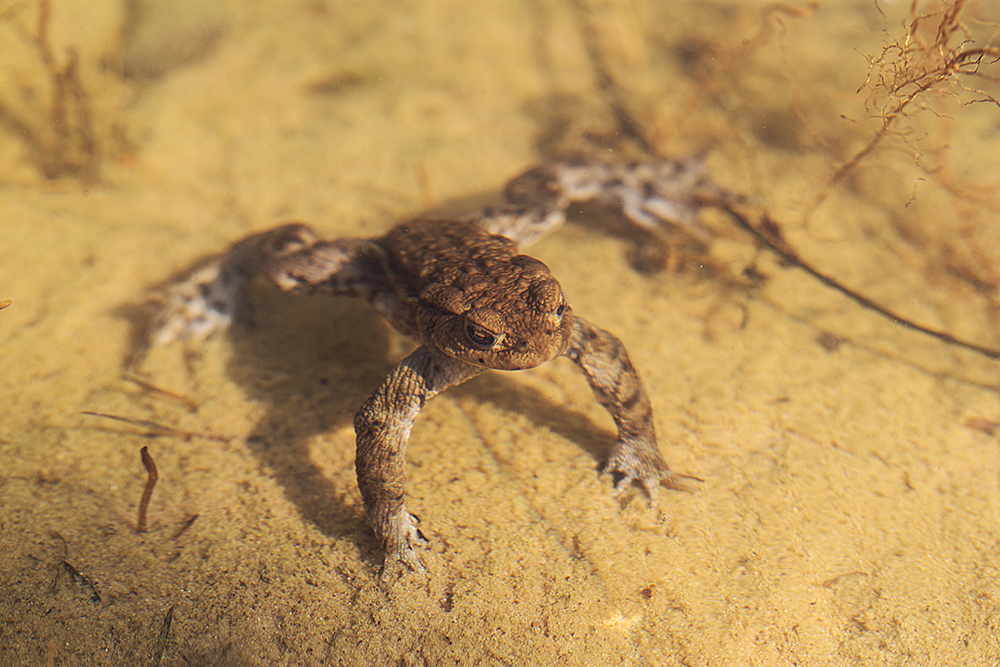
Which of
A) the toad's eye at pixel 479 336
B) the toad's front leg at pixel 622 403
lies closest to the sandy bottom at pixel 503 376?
the toad's front leg at pixel 622 403

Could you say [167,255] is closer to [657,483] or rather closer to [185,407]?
[185,407]

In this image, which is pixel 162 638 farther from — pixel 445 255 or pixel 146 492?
pixel 445 255

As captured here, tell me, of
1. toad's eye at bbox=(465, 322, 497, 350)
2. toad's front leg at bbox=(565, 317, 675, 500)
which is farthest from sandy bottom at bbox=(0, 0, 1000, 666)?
toad's eye at bbox=(465, 322, 497, 350)

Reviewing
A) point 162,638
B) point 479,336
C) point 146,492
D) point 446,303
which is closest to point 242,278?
point 146,492

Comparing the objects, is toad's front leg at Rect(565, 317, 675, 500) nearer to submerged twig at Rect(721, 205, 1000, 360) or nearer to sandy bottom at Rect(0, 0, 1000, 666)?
sandy bottom at Rect(0, 0, 1000, 666)

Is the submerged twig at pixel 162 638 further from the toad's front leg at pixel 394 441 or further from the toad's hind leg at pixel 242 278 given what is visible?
the toad's hind leg at pixel 242 278

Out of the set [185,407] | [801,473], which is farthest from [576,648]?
[185,407]
